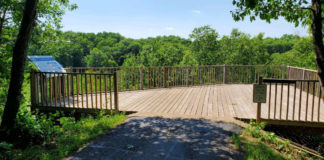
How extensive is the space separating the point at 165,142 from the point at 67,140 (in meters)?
1.73

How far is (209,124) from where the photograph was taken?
4.57 meters

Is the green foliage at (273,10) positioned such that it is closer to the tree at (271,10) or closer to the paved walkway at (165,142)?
the tree at (271,10)

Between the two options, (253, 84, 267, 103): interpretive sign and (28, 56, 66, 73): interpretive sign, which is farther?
(28, 56, 66, 73): interpretive sign

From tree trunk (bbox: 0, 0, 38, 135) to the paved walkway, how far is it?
5.26 ft

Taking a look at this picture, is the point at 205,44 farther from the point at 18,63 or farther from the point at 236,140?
the point at 18,63

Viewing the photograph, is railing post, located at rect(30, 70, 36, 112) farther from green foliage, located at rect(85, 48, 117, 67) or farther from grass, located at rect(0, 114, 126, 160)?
green foliage, located at rect(85, 48, 117, 67)

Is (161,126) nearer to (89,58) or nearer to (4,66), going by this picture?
(4,66)

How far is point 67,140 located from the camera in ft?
12.5

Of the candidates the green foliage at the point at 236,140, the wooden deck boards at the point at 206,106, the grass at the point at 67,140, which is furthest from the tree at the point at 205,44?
the green foliage at the point at 236,140

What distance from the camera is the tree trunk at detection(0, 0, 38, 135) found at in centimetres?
372

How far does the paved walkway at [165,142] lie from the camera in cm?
317

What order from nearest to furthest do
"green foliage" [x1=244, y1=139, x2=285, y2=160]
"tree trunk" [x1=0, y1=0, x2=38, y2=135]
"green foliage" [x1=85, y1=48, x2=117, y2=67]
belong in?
"green foliage" [x1=244, y1=139, x2=285, y2=160] → "tree trunk" [x1=0, y1=0, x2=38, y2=135] → "green foliage" [x1=85, y1=48, x2=117, y2=67]

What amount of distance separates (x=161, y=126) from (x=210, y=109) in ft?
6.53

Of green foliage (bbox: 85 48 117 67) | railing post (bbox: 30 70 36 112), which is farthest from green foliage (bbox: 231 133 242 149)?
green foliage (bbox: 85 48 117 67)
